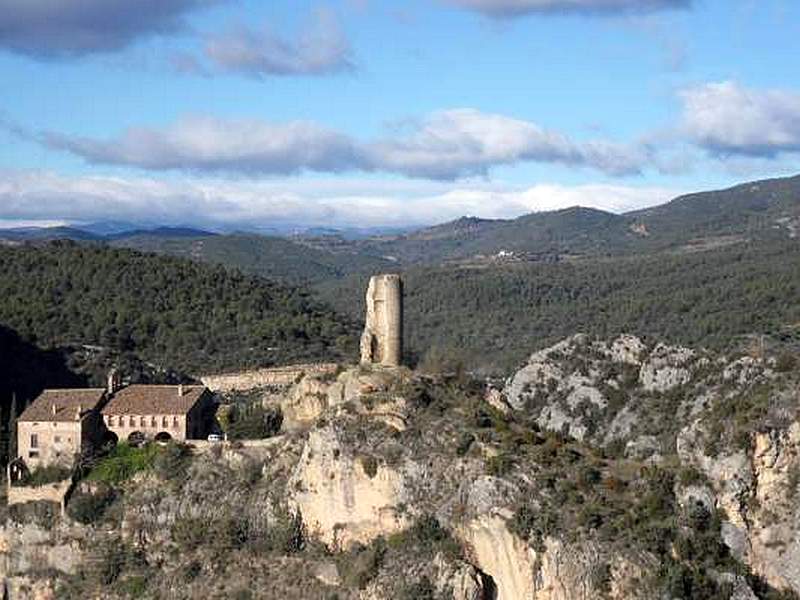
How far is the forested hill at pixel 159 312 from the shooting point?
87.6m

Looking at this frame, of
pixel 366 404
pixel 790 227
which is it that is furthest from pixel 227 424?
pixel 790 227

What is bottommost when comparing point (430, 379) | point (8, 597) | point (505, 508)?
point (8, 597)

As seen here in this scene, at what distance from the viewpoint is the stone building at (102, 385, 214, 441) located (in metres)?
57.2

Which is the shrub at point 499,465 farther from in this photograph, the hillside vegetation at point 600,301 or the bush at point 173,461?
the hillside vegetation at point 600,301

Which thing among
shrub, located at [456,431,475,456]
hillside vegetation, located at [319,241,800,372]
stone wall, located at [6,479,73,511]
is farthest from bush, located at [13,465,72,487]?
hillside vegetation, located at [319,241,800,372]

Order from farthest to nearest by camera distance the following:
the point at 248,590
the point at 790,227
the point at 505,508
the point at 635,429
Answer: the point at 790,227, the point at 635,429, the point at 248,590, the point at 505,508

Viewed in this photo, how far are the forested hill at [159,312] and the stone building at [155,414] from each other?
2542 centimetres

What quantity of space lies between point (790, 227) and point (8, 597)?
6319 inches

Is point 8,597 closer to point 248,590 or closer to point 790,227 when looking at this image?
point 248,590

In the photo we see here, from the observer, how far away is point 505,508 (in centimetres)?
4750

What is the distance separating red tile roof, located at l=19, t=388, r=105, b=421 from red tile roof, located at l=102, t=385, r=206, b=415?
2.66ft

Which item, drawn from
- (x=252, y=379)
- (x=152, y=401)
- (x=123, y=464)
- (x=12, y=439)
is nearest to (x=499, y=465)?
(x=123, y=464)

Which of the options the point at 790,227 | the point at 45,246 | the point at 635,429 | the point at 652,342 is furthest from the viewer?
the point at 790,227

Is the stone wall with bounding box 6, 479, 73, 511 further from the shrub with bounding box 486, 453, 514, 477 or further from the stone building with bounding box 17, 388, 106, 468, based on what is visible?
the shrub with bounding box 486, 453, 514, 477
